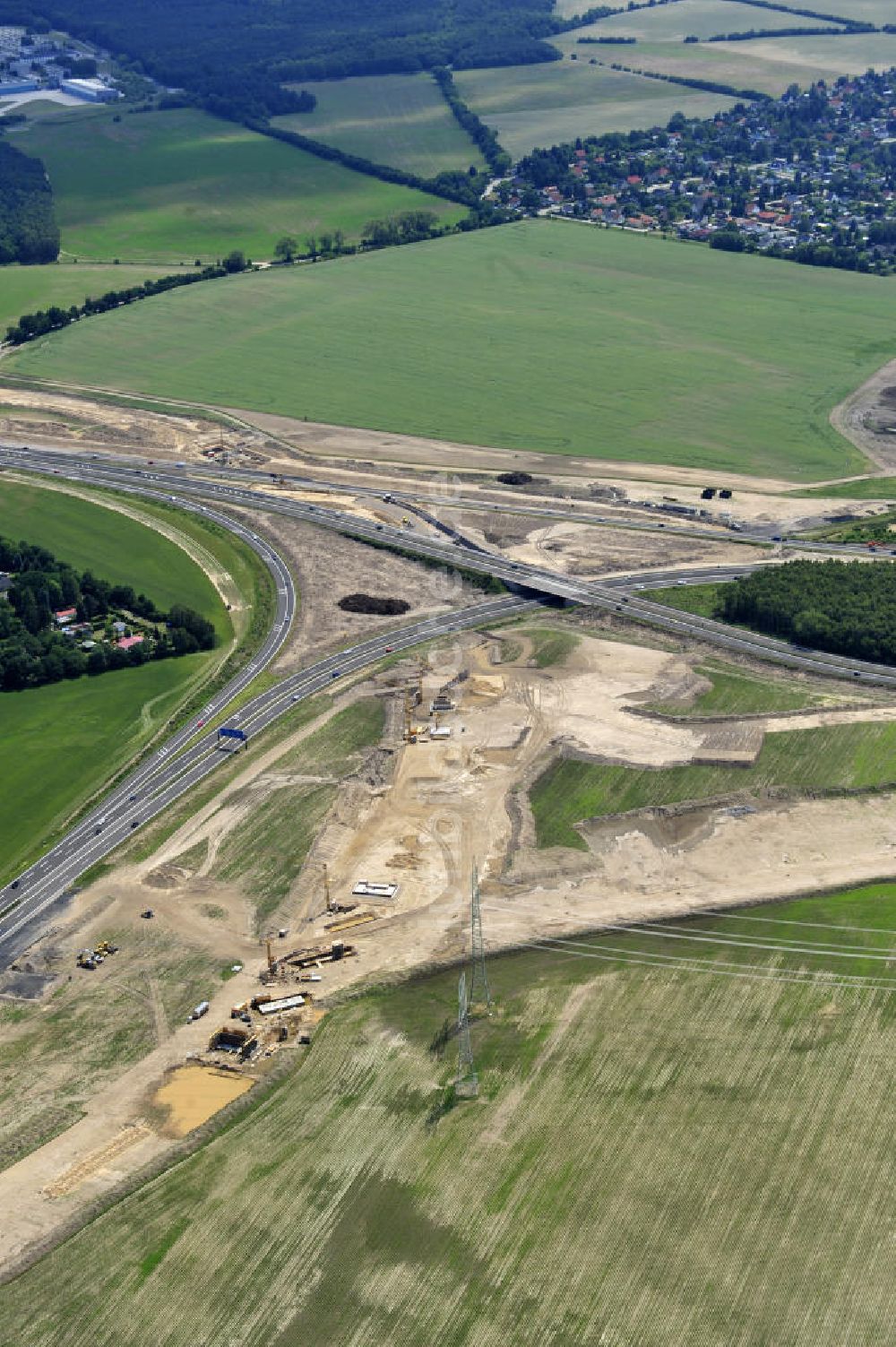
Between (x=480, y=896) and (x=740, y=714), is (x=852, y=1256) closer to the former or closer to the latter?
(x=480, y=896)

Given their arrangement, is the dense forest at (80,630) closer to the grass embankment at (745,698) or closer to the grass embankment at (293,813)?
the grass embankment at (293,813)

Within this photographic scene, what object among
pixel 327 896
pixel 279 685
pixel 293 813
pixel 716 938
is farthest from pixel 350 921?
pixel 279 685

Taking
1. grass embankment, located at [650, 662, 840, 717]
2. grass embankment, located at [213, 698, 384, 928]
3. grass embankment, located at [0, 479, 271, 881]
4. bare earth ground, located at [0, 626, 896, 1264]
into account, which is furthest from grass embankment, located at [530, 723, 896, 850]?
grass embankment, located at [0, 479, 271, 881]

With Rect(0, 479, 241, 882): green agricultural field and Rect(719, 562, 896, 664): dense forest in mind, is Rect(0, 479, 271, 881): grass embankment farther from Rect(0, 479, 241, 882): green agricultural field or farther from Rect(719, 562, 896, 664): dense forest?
Rect(719, 562, 896, 664): dense forest

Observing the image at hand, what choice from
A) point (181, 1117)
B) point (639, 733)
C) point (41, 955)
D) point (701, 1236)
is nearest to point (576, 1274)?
point (701, 1236)

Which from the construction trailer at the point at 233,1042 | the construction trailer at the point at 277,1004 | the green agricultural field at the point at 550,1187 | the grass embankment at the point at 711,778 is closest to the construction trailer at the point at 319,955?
the construction trailer at the point at 277,1004

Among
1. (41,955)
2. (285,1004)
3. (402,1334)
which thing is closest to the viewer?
(402,1334)
